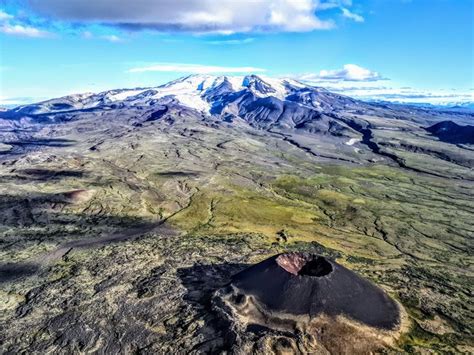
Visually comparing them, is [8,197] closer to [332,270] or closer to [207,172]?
[207,172]

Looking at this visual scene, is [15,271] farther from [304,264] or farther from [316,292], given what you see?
[316,292]

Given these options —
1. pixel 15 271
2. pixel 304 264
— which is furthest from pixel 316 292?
pixel 15 271

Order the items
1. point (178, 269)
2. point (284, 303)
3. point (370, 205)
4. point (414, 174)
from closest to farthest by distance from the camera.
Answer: point (284, 303)
point (178, 269)
point (370, 205)
point (414, 174)

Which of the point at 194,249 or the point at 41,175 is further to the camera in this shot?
the point at 41,175

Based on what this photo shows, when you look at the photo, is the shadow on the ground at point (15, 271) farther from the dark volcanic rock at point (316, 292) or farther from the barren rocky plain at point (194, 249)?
the dark volcanic rock at point (316, 292)

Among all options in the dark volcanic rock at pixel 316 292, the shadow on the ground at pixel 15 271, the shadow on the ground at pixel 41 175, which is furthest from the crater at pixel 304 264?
the shadow on the ground at pixel 41 175

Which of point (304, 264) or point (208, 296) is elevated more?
point (304, 264)

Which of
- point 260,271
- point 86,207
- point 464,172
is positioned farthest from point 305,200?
point 464,172

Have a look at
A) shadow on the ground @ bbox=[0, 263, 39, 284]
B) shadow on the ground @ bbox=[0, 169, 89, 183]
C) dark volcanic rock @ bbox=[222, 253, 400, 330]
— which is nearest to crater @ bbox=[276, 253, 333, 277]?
dark volcanic rock @ bbox=[222, 253, 400, 330]
